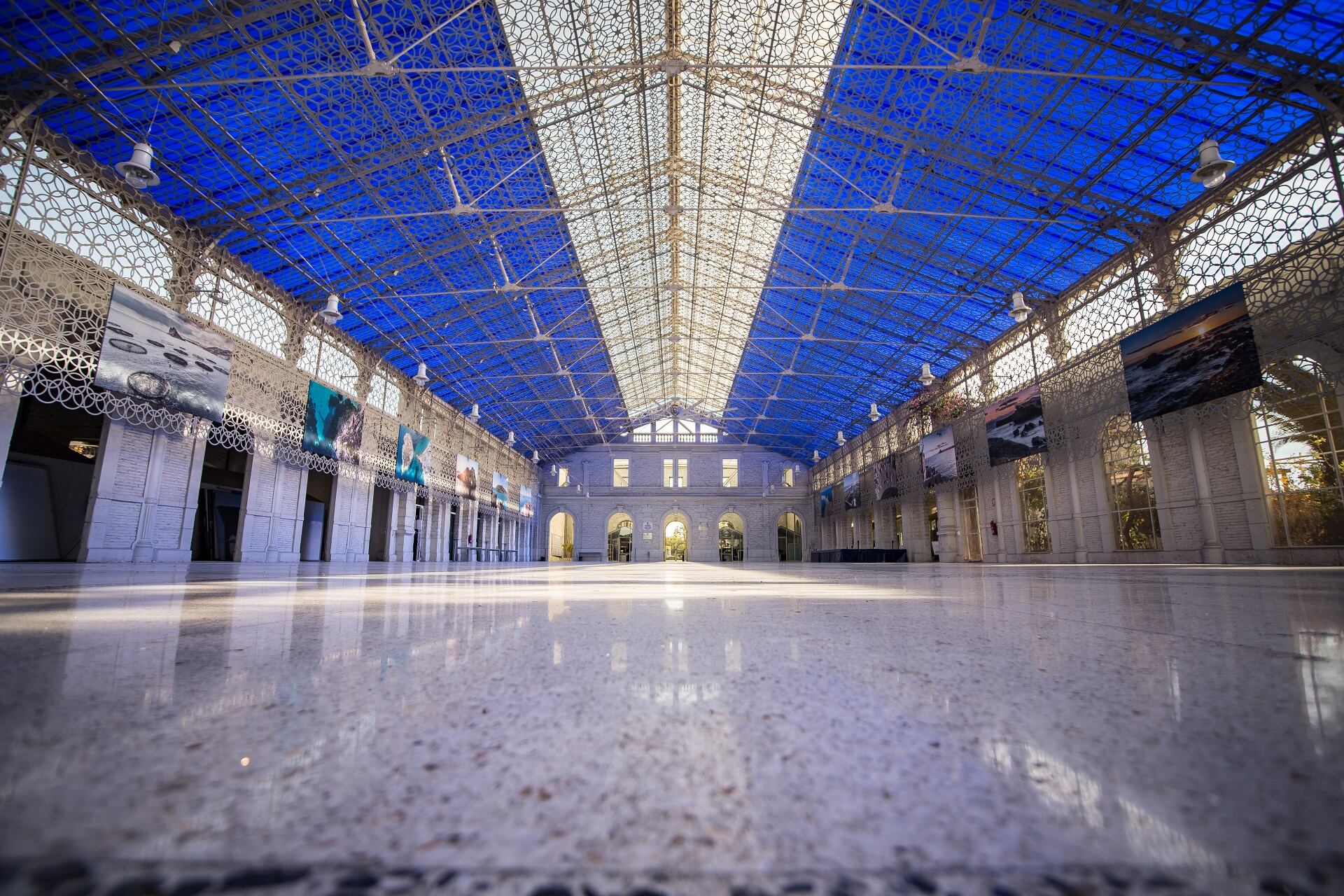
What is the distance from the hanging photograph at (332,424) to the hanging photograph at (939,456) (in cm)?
1604

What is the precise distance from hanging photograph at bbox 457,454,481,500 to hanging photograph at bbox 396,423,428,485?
253cm

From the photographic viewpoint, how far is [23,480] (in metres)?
10.1

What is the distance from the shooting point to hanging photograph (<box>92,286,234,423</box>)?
342 inches

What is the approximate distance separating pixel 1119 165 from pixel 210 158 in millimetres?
Answer: 14275

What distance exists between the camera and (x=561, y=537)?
36062 mm

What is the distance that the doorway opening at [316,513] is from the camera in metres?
15.8

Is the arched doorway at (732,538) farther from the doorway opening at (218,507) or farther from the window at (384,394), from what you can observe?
the doorway opening at (218,507)

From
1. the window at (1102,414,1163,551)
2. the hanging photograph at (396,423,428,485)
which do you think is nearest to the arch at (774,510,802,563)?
the hanging photograph at (396,423,428,485)

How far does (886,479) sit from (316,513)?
18.4 m

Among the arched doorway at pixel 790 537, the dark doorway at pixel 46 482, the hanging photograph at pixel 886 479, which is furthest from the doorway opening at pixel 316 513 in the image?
the arched doorway at pixel 790 537

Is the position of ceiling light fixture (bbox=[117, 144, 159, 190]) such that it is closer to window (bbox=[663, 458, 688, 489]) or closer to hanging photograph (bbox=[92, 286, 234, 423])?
hanging photograph (bbox=[92, 286, 234, 423])

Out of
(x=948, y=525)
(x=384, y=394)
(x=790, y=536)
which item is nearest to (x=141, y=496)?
(x=384, y=394)

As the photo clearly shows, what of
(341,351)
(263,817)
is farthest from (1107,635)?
(341,351)

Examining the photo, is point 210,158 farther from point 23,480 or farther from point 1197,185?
point 1197,185
